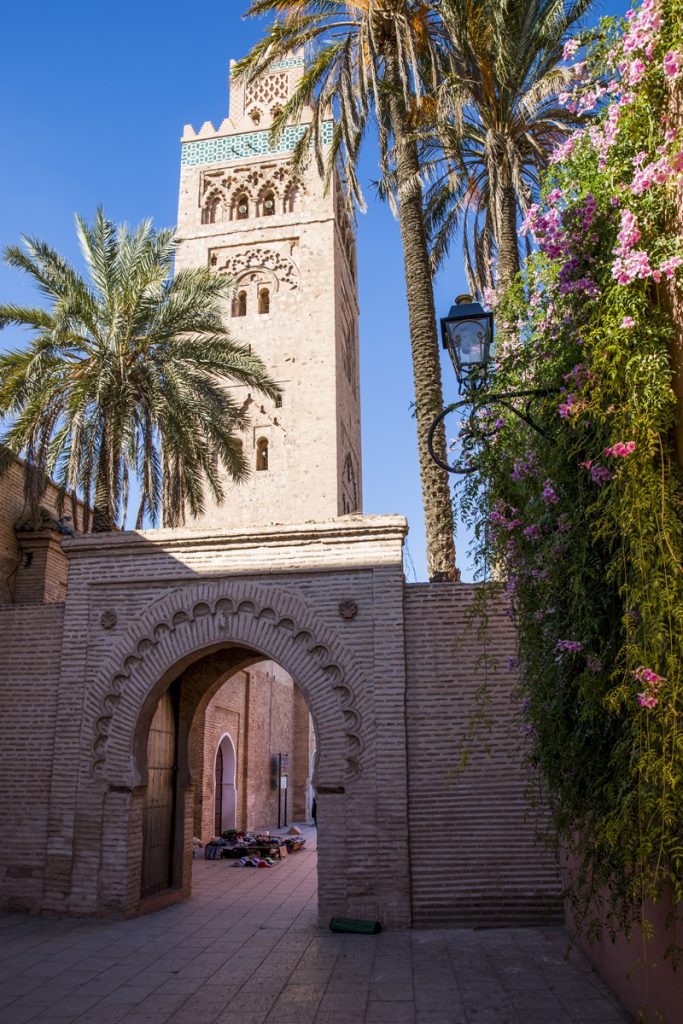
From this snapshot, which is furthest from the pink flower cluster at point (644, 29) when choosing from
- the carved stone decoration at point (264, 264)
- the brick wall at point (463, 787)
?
the carved stone decoration at point (264, 264)

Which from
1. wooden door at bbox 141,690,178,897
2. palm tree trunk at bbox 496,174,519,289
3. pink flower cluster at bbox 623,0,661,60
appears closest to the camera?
pink flower cluster at bbox 623,0,661,60

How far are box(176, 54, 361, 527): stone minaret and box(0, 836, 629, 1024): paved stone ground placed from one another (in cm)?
1104

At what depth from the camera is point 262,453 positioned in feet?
63.6

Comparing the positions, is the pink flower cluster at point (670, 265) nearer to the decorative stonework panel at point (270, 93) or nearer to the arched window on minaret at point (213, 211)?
the arched window on minaret at point (213, 211)

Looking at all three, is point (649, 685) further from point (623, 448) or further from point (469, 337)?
point (469, 337)

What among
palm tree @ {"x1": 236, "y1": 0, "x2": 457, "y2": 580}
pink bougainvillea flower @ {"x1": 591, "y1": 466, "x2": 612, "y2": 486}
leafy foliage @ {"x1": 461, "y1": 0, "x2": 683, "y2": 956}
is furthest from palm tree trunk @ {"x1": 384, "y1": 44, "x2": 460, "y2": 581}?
pink bougainvillea flower @ {"x1": 591, "y1": 466, "x2": 612, "y2": 486}

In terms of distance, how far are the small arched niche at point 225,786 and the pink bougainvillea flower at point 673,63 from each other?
15.9m

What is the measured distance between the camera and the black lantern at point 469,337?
16.6ft

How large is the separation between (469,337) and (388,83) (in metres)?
7.16

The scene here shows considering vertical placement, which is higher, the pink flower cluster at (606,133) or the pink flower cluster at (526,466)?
the pink flower cluster at (606,133)

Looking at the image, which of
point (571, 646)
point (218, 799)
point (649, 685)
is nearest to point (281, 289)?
point (218, 799)

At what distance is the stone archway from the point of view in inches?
314

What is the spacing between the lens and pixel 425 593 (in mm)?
8406

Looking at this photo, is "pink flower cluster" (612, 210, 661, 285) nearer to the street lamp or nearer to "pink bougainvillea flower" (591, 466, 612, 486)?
"pink bougainvillea flower" (591, 466, 612, 486)
